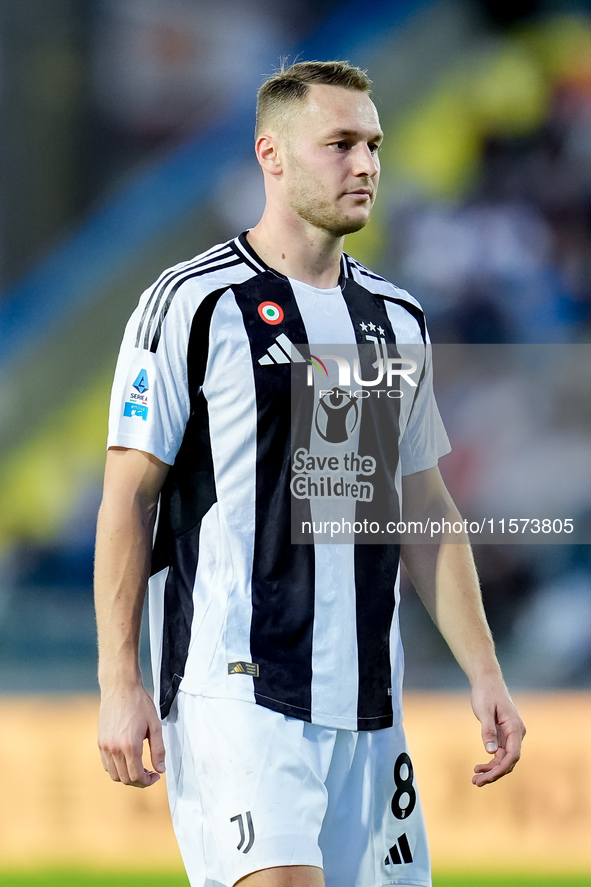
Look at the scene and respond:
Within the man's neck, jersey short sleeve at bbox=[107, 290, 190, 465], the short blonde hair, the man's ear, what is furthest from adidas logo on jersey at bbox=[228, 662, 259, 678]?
the short blonde hair

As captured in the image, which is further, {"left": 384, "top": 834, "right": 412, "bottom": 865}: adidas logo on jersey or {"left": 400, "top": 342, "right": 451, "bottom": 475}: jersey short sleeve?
{"left": 400, "top": 342, "right": 451, "bottom": 475}: jersey short sleeve

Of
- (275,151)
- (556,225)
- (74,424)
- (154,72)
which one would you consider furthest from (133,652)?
(154,72)

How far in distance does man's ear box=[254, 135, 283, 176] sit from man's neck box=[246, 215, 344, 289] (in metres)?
0.09

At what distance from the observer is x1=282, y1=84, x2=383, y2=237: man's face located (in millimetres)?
2197

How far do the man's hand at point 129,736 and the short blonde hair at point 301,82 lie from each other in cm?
113

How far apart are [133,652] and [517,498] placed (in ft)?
14.7

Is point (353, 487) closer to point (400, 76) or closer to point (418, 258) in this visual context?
point (418, 258)

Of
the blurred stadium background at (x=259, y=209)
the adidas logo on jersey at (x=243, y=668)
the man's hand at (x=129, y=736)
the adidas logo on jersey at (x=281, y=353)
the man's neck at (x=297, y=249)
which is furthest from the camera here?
the blurred stadium background at (x=259, y=209)

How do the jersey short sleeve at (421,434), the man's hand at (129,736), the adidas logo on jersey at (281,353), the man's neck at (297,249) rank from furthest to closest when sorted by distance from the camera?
the jersey short sleeve at (421,434) → the man's neck at (297,249) → the adidas logo on jersey at (281,353) → the man's hand at (129,736)

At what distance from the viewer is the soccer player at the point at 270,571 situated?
1.96m

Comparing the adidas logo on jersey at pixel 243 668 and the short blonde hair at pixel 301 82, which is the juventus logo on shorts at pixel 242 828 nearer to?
the adidas logo on jersey at pixel 243 668

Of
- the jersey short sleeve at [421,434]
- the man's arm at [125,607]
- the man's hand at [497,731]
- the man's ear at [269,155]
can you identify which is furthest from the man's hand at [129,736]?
the man's ear at [269,155]

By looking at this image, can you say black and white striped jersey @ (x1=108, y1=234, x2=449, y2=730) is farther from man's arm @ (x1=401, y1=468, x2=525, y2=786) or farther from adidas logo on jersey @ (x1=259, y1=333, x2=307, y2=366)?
man's arm @ (x1=401, y1=468, x2=525, y2=786)

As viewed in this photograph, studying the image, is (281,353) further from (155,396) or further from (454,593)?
(454,593)
